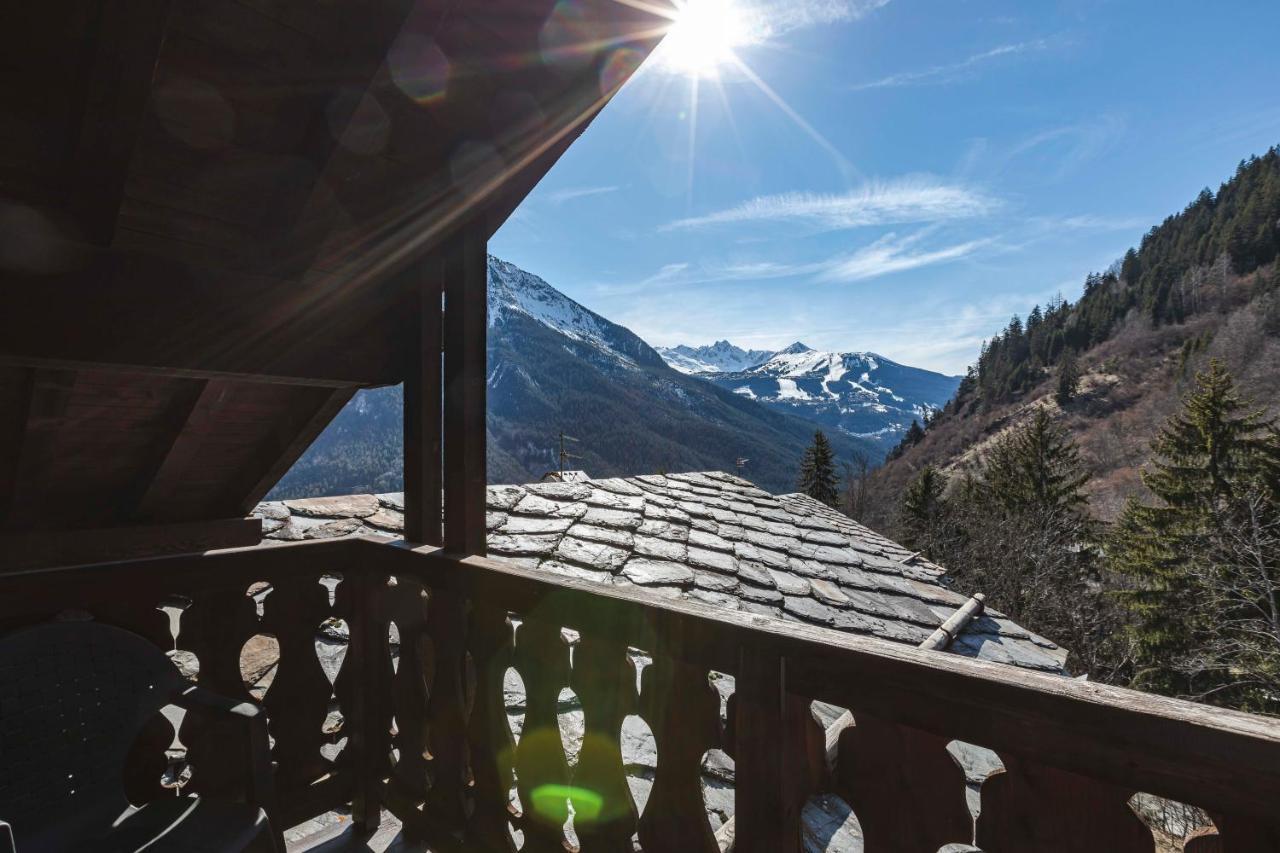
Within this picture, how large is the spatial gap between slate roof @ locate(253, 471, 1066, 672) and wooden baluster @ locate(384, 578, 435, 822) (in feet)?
3.92

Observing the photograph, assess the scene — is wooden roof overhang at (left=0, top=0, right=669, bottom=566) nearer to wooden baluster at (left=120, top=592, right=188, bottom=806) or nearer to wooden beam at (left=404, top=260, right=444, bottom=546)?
wooden beam at (left=404, top=260, right=444, bottom=546)

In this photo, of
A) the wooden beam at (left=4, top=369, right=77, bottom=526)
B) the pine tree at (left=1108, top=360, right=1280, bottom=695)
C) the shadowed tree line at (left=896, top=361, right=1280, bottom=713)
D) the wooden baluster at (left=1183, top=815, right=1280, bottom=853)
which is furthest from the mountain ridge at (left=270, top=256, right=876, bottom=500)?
the wooden baluster at (left=1183, top=815, right=1280, bottom=853)

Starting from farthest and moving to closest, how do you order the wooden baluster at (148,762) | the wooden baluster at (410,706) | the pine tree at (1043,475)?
1. the pine tree at (1043,475)
2. the wooden baluster at (410,706)
3. the wooden baluster at (148,762)

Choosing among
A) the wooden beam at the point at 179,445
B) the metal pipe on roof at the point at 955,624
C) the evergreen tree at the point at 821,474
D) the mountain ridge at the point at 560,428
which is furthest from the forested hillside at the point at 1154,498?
the mountain ridge at the point at 560,428

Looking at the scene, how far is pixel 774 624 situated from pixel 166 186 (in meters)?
1.96

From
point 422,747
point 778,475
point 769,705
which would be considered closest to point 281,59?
point 769,705

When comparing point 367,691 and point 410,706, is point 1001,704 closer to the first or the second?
point 410,706

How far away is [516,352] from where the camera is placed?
127 meters

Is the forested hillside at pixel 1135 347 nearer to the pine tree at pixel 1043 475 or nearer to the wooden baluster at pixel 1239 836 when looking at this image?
the pine tree at pixel 1043 475

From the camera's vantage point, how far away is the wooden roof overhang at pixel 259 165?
1.23 m

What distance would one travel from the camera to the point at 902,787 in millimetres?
998

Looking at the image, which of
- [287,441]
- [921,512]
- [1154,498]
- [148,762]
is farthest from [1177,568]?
[148,762]

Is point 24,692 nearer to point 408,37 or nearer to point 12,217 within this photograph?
point 12,217

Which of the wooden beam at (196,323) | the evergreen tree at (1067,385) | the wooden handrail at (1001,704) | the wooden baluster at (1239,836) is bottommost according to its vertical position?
the wooden baluster at (1239,836)
